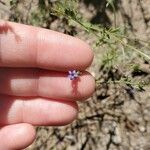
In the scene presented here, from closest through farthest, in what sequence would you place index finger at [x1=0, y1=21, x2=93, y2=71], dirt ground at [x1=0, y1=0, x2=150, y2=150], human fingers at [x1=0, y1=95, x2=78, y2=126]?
index finger at [x1=0, y1=21, x2=93, y2=71] → human fingers at [x1=0, y1=95, x2=78, y2=126] → dirt ground at [x1=0, y1=0, x2=150, y2=150]

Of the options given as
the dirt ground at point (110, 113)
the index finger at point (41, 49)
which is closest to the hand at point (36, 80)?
A: the index finger at point (41, 49)

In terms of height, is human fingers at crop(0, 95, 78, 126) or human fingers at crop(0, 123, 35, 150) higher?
human fingers at crop(0, 95, 78, 126)

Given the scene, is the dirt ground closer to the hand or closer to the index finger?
the hand

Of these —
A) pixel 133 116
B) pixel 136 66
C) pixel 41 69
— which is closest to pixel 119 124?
pixel 133 116

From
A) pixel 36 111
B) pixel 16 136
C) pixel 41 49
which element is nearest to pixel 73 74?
pixel 41 49

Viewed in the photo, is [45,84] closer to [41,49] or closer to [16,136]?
[41,49]

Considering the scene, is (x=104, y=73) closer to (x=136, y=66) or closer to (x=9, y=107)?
(x=136, y=66)

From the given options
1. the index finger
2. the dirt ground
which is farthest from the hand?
the dirt ground
